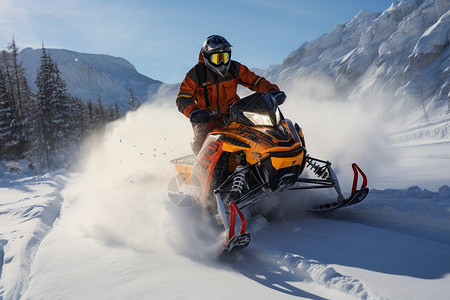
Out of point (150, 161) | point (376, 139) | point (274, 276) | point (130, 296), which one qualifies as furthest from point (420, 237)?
point (150, 161)

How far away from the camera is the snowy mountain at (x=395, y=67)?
196 ft

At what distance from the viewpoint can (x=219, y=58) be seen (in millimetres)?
4805

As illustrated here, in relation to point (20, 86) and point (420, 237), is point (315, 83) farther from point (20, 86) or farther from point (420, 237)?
point (420, 237)

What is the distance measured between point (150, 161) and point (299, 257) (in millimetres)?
5361

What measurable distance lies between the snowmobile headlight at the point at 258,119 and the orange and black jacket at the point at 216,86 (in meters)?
1.33

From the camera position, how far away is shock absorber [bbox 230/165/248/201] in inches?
139

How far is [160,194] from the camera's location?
5.24 metres

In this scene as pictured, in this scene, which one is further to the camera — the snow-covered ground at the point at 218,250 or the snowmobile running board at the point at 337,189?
the snowmobile running board at the point at 337,189

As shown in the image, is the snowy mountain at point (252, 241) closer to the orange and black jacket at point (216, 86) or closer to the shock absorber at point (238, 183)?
the shock absorber at point (238, 183)

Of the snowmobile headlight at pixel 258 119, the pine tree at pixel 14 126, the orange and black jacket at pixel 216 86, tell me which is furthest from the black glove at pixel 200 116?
the pine tree at pixel 14 126

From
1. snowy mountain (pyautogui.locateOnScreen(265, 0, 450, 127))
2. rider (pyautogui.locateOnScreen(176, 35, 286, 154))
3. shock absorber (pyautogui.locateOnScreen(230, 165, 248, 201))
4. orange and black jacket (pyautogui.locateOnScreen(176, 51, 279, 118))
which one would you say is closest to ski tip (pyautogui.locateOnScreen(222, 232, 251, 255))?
shock absorber (pyautogui.locateOnScreen(230, 165, 248, 201))

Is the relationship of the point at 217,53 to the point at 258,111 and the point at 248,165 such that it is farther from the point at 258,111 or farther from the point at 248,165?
the point at 248,165

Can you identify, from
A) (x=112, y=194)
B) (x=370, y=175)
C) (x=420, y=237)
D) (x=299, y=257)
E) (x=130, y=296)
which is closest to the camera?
(x=130, y=296)

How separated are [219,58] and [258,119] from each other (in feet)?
5.16
